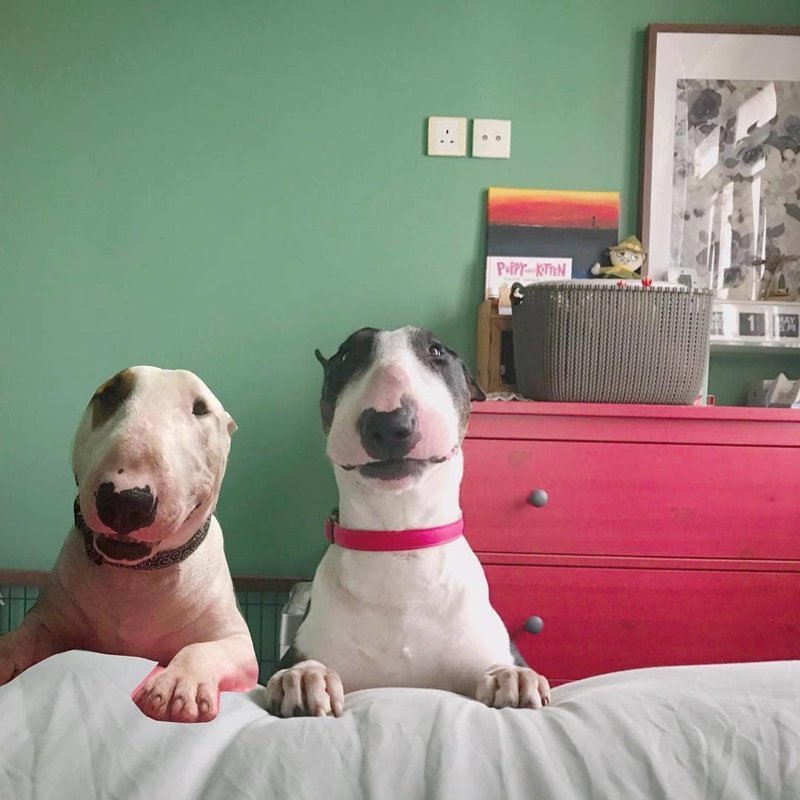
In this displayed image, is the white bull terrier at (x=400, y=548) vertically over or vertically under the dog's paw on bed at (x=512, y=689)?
over

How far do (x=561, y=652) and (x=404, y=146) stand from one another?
1.28m

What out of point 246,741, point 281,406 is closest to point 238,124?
point 281,406

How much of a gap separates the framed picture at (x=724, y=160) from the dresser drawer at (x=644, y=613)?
2.73 ft

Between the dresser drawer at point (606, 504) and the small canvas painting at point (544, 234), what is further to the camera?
the small canvas painting at point (544, 234)

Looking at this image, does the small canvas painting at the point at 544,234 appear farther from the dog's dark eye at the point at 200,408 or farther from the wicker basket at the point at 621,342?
the dog's dark eye at the point at 200,408

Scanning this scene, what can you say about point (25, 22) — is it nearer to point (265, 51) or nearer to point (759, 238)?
point (265, 51)

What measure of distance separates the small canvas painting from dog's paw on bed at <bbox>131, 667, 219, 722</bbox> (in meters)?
1.54

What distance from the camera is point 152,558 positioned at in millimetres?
630

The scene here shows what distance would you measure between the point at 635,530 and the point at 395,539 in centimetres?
91

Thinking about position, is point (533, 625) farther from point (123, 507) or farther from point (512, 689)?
point (123, 507)

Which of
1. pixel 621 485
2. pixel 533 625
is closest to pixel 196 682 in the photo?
pixel 533 625

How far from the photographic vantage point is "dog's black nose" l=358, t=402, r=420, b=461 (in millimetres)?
678

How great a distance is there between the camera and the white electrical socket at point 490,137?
1.97m

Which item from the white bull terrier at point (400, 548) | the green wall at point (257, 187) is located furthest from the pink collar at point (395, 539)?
the green wall at point (257, 187)
